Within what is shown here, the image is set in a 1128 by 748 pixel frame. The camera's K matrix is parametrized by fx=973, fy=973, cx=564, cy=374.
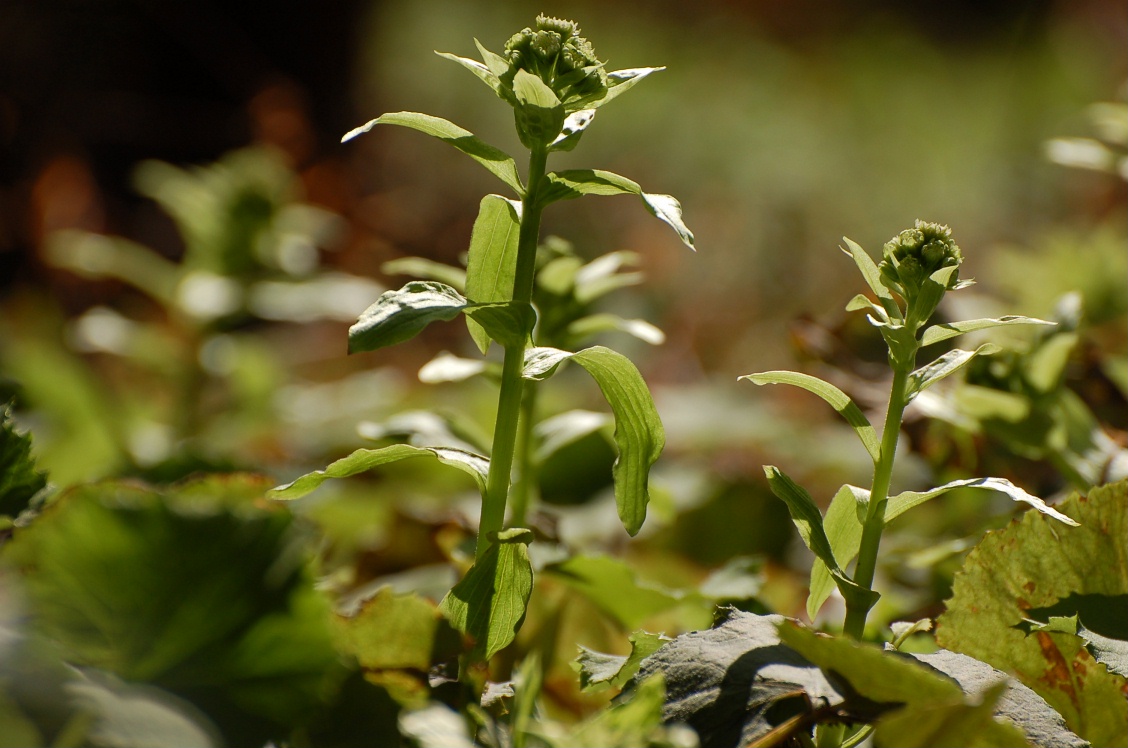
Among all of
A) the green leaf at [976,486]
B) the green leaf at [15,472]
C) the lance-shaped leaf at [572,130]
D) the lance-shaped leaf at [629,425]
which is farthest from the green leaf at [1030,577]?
the green leaf at [15,472]

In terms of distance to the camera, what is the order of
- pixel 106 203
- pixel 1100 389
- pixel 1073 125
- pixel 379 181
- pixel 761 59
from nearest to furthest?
pixel 1100 389, pixel 106 203, pixel 379 181, pixel 1073 125, pixel 761 59

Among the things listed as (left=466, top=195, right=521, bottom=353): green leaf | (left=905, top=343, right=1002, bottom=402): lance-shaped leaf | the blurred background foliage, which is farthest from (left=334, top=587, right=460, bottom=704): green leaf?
(left=905, top=343, right=1002, bottom=402): lance-shaped leaf

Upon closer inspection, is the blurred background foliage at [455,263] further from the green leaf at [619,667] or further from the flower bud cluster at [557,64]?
the flower bud cluster at [557,64]

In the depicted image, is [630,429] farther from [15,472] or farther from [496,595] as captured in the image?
[15,472]

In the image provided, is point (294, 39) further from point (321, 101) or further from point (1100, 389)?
point (1100, 389)

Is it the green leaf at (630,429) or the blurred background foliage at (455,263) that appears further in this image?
the blurred background foliage at (455,263)

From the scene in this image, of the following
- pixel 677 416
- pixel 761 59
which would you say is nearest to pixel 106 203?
pixel 677 416
